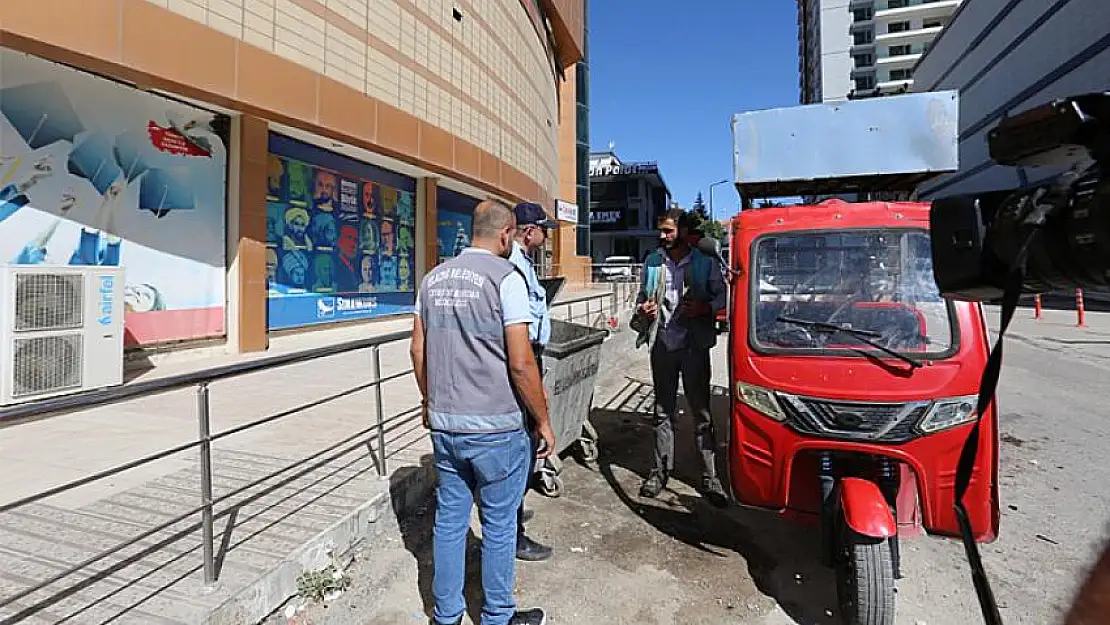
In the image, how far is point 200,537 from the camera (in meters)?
3.12

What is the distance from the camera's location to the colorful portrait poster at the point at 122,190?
21.2 ft

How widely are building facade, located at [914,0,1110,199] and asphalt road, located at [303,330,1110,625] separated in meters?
19.8

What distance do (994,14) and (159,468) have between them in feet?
153

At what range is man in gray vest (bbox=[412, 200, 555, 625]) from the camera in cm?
252

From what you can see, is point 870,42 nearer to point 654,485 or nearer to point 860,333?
point 654,485

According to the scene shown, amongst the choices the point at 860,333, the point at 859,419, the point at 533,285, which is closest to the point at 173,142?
the point at 533,285

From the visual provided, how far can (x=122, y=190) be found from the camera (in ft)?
24.7

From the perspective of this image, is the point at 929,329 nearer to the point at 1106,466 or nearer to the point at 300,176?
the point at 1106,466

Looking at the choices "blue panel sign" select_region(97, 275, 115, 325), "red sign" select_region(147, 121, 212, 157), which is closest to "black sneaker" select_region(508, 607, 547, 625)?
"blue panel sign" select_region(97, 275, 115, 325)

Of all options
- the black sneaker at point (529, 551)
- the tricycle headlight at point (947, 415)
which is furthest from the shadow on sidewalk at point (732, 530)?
the tricycle headlight at point (947, 415)

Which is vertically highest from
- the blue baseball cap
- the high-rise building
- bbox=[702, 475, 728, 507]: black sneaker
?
the high-rise building

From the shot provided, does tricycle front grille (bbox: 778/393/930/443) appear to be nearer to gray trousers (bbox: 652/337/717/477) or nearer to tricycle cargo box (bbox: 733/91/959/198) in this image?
gray trousers (bbox: 652/337/717/477)

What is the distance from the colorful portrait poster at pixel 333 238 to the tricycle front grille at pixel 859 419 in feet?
30.3

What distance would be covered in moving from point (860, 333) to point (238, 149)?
915 cm
